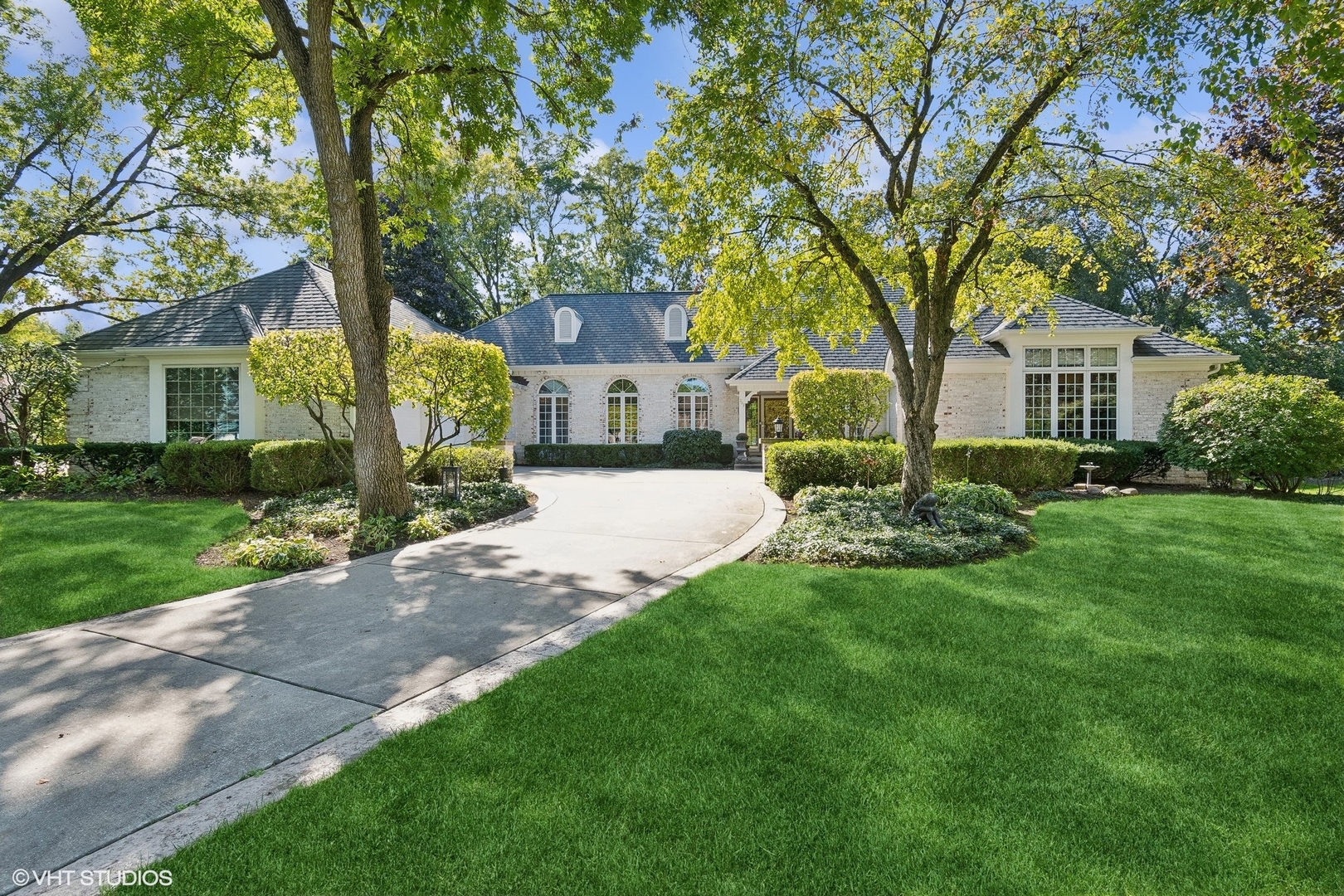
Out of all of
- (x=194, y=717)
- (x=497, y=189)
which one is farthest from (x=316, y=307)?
(x=497, y=189)

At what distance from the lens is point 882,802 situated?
236cm

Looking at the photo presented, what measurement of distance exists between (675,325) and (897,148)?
568 inches

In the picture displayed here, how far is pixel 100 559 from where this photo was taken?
6.21m

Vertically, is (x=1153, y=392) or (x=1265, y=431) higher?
(x=1153, y=392)

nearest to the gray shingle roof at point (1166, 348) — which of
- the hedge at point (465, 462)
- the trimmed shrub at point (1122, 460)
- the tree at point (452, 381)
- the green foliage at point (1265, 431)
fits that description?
the trimmed shrub at point (1122, 460)

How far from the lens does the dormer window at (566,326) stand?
76.2 ft

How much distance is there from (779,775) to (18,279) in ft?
81.9

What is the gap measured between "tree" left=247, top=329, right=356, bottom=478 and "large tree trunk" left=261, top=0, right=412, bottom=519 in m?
1.79

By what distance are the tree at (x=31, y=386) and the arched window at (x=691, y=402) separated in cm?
1630

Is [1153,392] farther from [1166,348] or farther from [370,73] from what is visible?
[370,73]

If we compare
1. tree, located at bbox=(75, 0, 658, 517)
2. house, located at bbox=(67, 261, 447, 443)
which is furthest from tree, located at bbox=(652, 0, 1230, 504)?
house, located at bbox=(67, 261, 447, 443)

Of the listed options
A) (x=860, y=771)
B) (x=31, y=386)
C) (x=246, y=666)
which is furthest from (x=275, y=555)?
(x=31, y=386)

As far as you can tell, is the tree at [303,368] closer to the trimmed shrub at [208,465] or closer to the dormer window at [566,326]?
the trimmed shrub at [208,465]

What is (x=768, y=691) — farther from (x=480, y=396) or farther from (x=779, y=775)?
(x=480, y=396)
